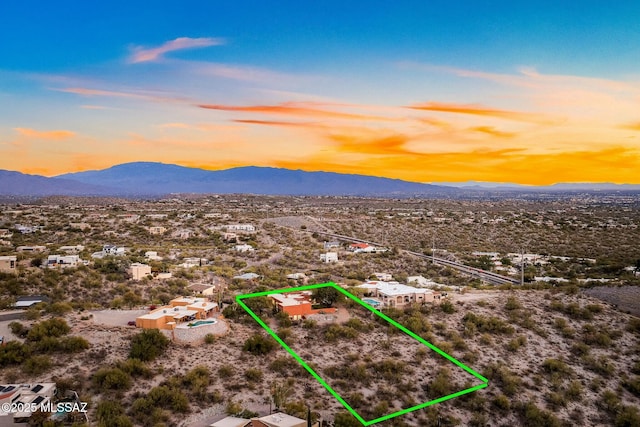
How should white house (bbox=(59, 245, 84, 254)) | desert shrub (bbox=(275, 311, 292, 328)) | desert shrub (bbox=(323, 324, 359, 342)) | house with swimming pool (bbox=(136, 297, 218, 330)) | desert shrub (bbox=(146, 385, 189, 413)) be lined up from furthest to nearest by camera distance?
1. white house (bbox=(59, 245, 84, 254))
2. desert shrub (bbox=(275, 311, 292, 328))
3. desert shrub (bbox=(323, 324, 359, 342))
4. house with swimming pool (bbox=(136, 297, 218, 330))
5. desert shrub (bbox=(146, 385, 189, 413))

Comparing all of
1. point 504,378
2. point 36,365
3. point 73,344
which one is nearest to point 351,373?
point 504,378

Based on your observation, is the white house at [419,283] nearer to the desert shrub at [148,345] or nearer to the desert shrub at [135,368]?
the desert shrub at [148,345]

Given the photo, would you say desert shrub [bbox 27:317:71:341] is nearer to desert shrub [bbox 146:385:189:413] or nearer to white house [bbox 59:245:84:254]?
desert shrub [bbox 146:385:189:413]

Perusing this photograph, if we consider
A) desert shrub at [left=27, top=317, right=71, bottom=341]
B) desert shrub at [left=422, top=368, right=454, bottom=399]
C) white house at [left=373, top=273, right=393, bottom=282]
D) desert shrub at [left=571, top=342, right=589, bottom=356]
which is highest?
desert shrub at [left=27, top=317, right=71, bottom=341]

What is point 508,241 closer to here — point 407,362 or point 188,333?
point 407,362

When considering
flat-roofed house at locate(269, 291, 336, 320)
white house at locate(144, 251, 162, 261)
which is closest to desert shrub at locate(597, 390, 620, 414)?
flat-roofed house at locate(269, 291, 336, 320)

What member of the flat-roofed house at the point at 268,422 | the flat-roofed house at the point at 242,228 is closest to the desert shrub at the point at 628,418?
the flat-roofed house at the point at 268,422

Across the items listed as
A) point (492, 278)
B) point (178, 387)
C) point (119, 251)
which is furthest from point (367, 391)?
point (119, 251)
